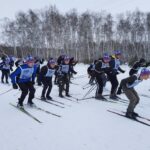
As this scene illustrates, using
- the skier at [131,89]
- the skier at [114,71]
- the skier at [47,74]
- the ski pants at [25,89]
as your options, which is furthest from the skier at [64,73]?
the skier at [131,89]

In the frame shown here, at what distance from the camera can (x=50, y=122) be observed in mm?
6957

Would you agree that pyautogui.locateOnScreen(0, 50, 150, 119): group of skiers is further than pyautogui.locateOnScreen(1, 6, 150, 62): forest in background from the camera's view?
No

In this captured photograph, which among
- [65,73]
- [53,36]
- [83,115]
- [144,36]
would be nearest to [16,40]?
[53,36]

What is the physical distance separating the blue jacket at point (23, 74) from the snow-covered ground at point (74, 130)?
3.30 ft

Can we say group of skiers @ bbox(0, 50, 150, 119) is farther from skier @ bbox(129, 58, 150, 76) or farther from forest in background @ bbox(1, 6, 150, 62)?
forest in background @ bbox(1, 6, 150, 62)

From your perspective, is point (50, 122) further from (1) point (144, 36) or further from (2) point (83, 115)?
(1) point (144, 36)

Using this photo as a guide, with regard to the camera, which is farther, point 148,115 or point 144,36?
point 144,36

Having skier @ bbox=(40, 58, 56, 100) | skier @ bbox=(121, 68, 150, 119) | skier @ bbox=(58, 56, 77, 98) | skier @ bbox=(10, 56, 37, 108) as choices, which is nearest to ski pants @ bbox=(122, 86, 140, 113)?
skier @ bbox=(121, 68, 150, 119)

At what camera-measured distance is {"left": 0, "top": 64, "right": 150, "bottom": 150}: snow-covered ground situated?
5352 millimetres

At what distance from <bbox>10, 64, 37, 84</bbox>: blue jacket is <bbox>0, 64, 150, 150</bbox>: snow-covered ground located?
1.01 meters

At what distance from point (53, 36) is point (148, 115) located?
36121 millimetres

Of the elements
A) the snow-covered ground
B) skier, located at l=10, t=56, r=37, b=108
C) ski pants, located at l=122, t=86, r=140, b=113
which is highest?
skier, located at l=10, t=56, r=37, b=108

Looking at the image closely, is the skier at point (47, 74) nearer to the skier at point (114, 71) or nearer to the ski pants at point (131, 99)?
the skier at point (114, 71)

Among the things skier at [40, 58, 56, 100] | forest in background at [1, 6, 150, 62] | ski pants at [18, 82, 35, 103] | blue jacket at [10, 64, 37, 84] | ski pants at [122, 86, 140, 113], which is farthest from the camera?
forest in background at [1, 6, 150, 62]
